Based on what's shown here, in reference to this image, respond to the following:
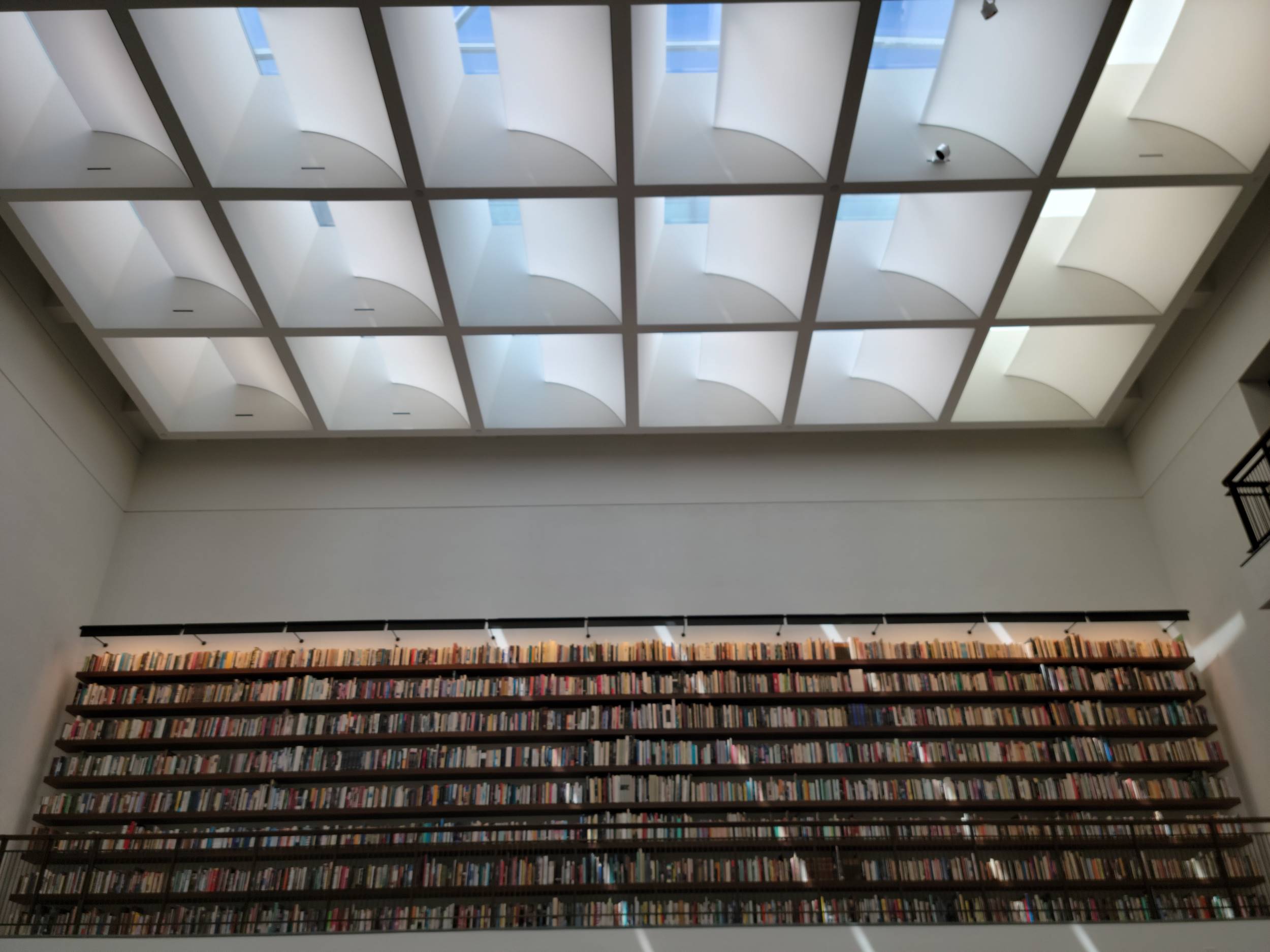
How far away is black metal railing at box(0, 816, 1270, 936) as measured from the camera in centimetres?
667

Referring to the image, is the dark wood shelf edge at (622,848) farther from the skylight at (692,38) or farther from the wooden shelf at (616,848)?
the skylight at (692,38)

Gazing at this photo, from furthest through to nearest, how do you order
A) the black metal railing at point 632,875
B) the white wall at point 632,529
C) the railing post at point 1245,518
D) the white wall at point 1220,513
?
the white wall at point 632,529 < the white wall at point 1220,513 < the railing post at point 1245,518 < the black metal railing at point 632,875

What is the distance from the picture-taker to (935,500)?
9.34 metres

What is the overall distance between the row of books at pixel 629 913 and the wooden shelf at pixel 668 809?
0.66 meters

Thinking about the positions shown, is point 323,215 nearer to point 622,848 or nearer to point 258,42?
point 258,42

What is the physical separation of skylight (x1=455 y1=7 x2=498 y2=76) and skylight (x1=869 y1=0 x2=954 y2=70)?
257 cm

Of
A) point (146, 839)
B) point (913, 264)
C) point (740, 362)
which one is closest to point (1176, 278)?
point (913, 264)

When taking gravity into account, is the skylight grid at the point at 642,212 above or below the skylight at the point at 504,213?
below

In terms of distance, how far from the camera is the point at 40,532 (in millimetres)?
8078

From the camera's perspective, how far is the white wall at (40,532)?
762 cm

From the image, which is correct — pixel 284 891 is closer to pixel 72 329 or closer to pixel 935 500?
pixel 72 329

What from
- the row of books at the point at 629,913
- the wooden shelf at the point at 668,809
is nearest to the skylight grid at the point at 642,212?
the wooden shelf at the point at 668,809

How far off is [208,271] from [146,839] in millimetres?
4225

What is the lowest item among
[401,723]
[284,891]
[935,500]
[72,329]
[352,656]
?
[284,891]
